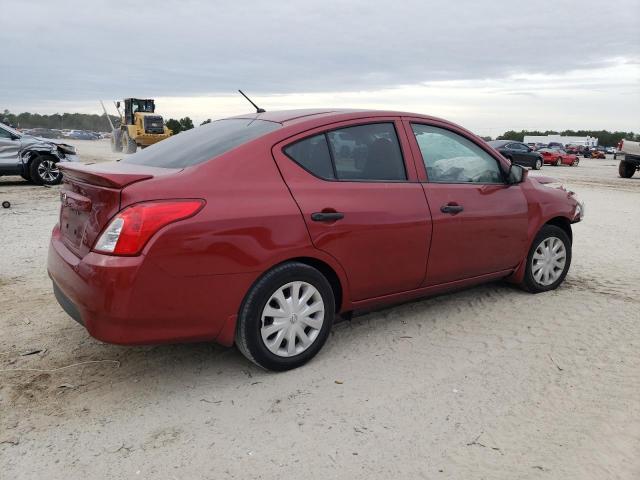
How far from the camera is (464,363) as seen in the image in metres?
3.66

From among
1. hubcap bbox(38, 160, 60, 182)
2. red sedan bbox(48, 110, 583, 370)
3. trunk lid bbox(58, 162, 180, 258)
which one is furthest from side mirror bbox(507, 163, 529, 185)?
hubcap bbox(38, 160, 60, 182)

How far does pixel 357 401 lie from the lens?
10.4ft

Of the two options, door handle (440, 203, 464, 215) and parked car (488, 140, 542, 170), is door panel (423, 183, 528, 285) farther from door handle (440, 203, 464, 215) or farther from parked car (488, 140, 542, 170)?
parked car (488, 140, 542, 170)

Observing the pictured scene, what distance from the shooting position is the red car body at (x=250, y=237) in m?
2.97

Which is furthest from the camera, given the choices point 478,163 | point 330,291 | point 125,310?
point 478,163

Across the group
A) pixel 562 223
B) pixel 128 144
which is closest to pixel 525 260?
pixel 562 223

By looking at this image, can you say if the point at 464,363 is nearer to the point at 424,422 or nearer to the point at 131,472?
the point at 424,422

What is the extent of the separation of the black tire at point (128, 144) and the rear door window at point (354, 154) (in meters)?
29.0

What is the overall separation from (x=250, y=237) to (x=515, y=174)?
257cm

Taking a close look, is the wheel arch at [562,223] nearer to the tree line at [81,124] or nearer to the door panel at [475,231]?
the door panel at [475,231]

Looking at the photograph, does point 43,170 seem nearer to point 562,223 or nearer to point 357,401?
point 562,223

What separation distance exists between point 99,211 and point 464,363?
2.41 meters

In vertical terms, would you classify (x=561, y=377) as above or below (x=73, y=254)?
below

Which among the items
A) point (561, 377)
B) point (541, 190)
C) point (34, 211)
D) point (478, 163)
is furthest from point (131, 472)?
point (34, 211)
